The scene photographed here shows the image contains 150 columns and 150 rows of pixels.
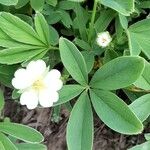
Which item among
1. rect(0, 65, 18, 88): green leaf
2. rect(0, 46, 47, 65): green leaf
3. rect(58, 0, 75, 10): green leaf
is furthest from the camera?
rect(58, 0, 75, 10): green leaf

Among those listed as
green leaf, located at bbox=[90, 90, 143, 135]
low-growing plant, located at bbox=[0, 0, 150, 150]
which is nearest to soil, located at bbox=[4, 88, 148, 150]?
low-growing plant, located at bbox=[0, 0, 150, 150]

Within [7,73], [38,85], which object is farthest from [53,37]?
[38,85]

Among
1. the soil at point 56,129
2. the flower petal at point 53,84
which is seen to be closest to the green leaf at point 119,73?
the flower petal at point 53,84

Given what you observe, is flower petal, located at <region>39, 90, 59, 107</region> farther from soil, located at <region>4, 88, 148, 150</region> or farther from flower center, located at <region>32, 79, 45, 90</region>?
soil, located at <region>4, 88, 148, 150</region>

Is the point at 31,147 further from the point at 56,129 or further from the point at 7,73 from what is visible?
the point at 56,129

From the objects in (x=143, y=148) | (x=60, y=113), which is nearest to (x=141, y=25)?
(x=143, y=148)

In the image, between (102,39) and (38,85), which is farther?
(102,39)

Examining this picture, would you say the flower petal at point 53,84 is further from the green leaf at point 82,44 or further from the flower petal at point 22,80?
the green leaf at point 82,44
